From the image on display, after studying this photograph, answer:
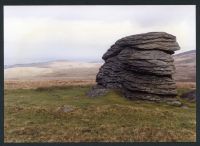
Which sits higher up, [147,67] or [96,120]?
[147,67]

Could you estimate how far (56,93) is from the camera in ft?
185

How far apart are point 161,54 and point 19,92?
945 inches

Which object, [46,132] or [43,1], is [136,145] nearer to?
[46,132]

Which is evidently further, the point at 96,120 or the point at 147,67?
the point at 147,67

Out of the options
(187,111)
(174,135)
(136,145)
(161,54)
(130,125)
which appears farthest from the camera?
(161,54)

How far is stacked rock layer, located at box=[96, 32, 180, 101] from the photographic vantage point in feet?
155

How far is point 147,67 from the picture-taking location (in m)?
47.4

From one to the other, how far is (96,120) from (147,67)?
41.8ft

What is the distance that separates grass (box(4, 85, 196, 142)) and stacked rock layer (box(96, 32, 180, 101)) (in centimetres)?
167

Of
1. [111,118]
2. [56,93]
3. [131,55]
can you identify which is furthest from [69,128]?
[56,93]

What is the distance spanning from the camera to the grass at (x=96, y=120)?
32656 millimetres

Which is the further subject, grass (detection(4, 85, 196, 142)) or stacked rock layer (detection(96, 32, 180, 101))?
stacked rock layer (detection(96, 32, 180, 101))

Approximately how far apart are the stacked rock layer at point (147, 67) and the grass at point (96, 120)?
1.67 metres

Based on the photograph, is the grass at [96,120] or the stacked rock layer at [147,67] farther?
the stacked rock layer at [147,67]
